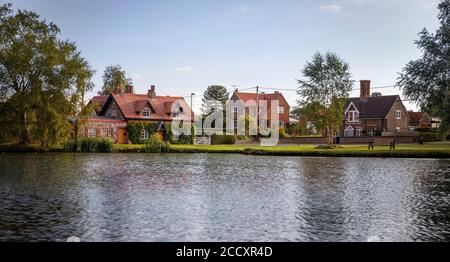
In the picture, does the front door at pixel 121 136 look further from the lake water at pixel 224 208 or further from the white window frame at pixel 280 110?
the lake water at pixel 224 208

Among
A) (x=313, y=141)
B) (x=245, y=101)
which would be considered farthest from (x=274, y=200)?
(x=245, y=101)

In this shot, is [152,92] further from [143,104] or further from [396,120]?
[396,120]

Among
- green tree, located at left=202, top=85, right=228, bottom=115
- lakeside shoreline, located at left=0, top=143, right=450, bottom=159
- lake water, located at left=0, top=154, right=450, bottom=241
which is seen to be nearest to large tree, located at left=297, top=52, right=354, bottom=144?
lakeside shoreline, located at left=0, top=143, right=450, bottom=159

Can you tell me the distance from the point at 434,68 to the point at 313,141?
91.3 feet

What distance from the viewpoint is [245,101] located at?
101 metres

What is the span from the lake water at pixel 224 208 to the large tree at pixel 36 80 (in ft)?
92.8

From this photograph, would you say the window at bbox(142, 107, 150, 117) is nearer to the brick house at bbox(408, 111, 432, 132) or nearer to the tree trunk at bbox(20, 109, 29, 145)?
the tree trunk at bbox(20, 109, 29, 145)

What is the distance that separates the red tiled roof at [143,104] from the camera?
247 feet

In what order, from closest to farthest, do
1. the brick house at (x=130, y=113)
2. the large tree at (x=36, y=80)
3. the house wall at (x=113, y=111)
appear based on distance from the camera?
the large tree at (x=36, y=80)
the brick house at (x=130, y=113)
the house wall at (x=113, y=111)

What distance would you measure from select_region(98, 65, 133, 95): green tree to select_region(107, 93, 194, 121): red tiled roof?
26.0 meters

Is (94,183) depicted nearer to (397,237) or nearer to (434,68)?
(397,237)

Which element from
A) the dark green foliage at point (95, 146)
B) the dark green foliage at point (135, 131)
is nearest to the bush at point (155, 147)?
the dark green foliage at point (95, 146)
